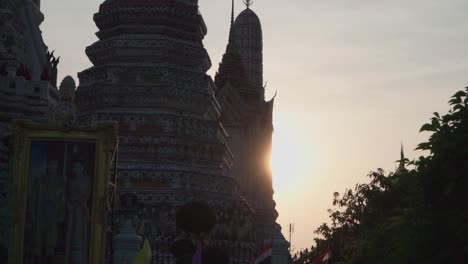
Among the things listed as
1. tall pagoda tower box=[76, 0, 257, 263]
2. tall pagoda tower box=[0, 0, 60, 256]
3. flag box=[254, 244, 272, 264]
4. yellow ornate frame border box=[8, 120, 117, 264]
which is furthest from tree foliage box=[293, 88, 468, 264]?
tall pagoda tower box=[76, 0, 257, 263]

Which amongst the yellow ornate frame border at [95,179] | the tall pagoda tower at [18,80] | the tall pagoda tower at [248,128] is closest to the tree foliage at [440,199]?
the yellow ornate frame border at [95,179]

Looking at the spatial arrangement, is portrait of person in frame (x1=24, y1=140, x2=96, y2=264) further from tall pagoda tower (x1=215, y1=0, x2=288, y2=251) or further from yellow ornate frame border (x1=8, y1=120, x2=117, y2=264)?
tall pagoda tower (x1=215, y1=0, x2=288, y2=251)

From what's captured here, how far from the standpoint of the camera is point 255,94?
79.4 metres

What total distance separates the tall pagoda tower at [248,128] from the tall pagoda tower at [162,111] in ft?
46.3

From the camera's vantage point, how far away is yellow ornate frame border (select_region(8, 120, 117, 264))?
108 ft

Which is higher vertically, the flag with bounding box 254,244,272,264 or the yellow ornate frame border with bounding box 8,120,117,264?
the yellow ornate frame border with bounding box 8,120,117,264

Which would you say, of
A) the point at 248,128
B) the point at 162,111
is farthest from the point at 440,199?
the point at 248,128

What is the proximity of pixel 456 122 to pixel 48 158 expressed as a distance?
12.5 metres

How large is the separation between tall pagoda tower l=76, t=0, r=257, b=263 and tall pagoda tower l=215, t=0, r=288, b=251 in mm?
14125

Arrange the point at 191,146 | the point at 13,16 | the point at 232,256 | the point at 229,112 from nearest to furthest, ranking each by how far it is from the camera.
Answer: the point at 232,256, the point at 13,16, the point at 191,146, the point at 229,112

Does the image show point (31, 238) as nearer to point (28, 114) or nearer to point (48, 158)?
point (48, 158)

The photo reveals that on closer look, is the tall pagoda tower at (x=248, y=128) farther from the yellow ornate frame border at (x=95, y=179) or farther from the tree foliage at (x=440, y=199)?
the tree foliage at (x=440, y=199)

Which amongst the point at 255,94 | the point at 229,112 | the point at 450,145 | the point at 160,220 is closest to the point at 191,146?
the point at 160,220

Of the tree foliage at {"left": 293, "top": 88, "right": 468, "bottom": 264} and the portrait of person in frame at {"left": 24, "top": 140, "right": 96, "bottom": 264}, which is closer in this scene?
the tree foliage at {"left": 293, "top": 88, "right": 468, "bottom": 264}
